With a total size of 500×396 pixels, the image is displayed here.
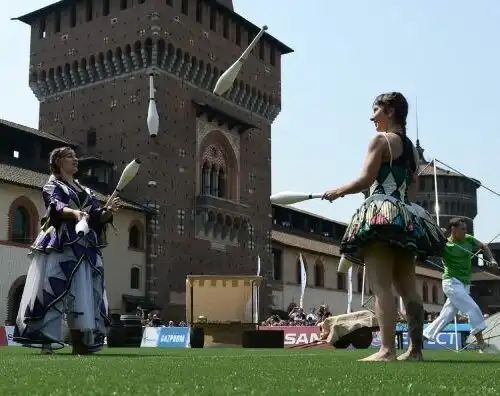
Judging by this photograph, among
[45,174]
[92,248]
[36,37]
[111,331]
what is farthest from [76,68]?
[92,248]

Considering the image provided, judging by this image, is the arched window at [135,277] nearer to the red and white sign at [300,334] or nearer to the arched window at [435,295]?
the red and white sign at [300,334]

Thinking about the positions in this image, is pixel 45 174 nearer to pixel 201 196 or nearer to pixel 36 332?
pixel 201 196

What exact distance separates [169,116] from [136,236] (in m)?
6.76

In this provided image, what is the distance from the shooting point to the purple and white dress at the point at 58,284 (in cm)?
744

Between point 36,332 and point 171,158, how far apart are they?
34.0 m

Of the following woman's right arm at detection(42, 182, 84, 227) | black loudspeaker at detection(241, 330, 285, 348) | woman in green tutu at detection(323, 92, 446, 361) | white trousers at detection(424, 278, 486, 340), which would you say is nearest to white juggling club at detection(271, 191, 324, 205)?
woman in green tutu at detection(323, 92, 446, 361)

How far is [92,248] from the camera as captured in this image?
25.4ft

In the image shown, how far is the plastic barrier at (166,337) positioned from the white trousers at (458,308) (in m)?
7.91

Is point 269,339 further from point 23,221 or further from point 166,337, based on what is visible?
point 23,221

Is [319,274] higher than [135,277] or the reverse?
higher

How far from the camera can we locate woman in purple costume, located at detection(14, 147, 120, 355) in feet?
24.4

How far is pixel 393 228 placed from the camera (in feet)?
17.3

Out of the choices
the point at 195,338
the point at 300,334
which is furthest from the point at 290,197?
the point at 300,334

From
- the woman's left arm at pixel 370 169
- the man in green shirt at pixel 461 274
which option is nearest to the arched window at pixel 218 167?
the man in green shirt at pixel 461 274
